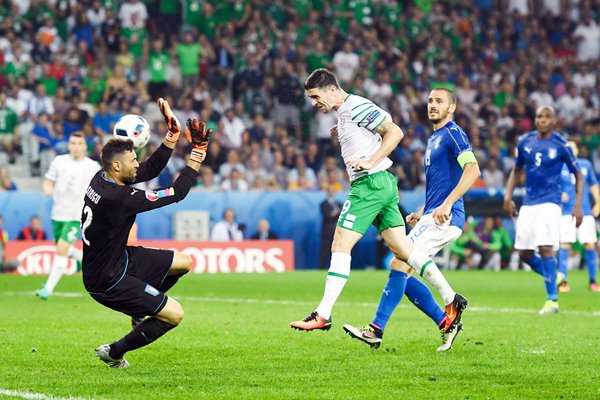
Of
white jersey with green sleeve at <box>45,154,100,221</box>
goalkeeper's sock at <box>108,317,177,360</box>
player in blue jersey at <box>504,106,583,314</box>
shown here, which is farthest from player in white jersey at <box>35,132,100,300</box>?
goalkeeper's sock at <box>108,317,177,360</box>

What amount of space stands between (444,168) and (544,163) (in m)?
4.65

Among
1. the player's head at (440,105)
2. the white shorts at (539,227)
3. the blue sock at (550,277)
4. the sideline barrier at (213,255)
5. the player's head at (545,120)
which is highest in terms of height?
the player's head at (440,105)

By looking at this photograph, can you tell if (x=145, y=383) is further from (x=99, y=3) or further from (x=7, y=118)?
(x=99, y=3)

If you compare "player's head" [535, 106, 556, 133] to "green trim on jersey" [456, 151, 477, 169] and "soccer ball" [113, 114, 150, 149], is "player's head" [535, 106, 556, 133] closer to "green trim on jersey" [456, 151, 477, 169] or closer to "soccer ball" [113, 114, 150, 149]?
"green trim on jersey" [456, 151, 477, 169]

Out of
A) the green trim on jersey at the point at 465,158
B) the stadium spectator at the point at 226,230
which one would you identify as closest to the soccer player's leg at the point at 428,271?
the green trim on jersey at the point at 465,158

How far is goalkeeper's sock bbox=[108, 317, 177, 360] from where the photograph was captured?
894 cm

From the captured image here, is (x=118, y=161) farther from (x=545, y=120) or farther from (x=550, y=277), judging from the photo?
(x=545, y=120)

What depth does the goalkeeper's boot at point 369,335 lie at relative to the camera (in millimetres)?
10047

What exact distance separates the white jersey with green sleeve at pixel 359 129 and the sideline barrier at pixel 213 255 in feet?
43.2

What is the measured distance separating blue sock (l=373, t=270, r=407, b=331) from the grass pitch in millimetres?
270

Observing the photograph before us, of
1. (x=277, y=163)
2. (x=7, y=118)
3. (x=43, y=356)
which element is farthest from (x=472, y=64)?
(x=43, y=356)

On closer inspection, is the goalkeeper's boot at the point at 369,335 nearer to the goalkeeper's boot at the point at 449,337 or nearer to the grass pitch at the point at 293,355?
the grass pitch at the point at 293,355

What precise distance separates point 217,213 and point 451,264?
226 inches

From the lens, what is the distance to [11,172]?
2484cm
